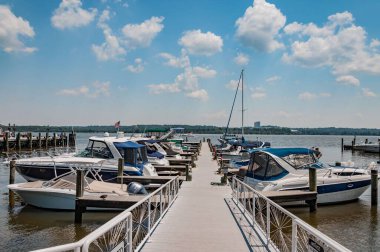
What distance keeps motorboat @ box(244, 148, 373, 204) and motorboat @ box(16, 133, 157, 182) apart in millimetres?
5672

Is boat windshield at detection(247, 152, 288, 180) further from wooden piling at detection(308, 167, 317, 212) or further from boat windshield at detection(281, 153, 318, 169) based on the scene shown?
wooden piling at detection(308, 167, 317, 212)

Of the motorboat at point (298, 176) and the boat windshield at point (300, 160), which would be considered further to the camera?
the boat windshield at point (300, 160)

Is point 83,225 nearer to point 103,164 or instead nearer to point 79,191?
point 79,191

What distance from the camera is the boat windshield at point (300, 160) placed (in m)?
16.3

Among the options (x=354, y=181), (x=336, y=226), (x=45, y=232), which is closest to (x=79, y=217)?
(x=45, y=232)

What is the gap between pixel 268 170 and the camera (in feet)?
52.5

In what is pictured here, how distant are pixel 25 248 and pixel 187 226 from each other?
15.7 feet

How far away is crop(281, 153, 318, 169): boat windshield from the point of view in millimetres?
16269

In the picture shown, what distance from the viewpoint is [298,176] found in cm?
1562

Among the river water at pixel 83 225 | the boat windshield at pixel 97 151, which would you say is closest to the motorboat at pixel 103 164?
the boat windshield at pixel 97 151

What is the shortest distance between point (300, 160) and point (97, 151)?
9769 millimetres

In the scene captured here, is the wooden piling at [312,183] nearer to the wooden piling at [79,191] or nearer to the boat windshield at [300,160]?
the boat windshield at [300,160]

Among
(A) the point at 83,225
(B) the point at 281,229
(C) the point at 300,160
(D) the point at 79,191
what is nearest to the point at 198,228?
(B) the point at 281,229

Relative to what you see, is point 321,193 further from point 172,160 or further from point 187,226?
point 172,160
